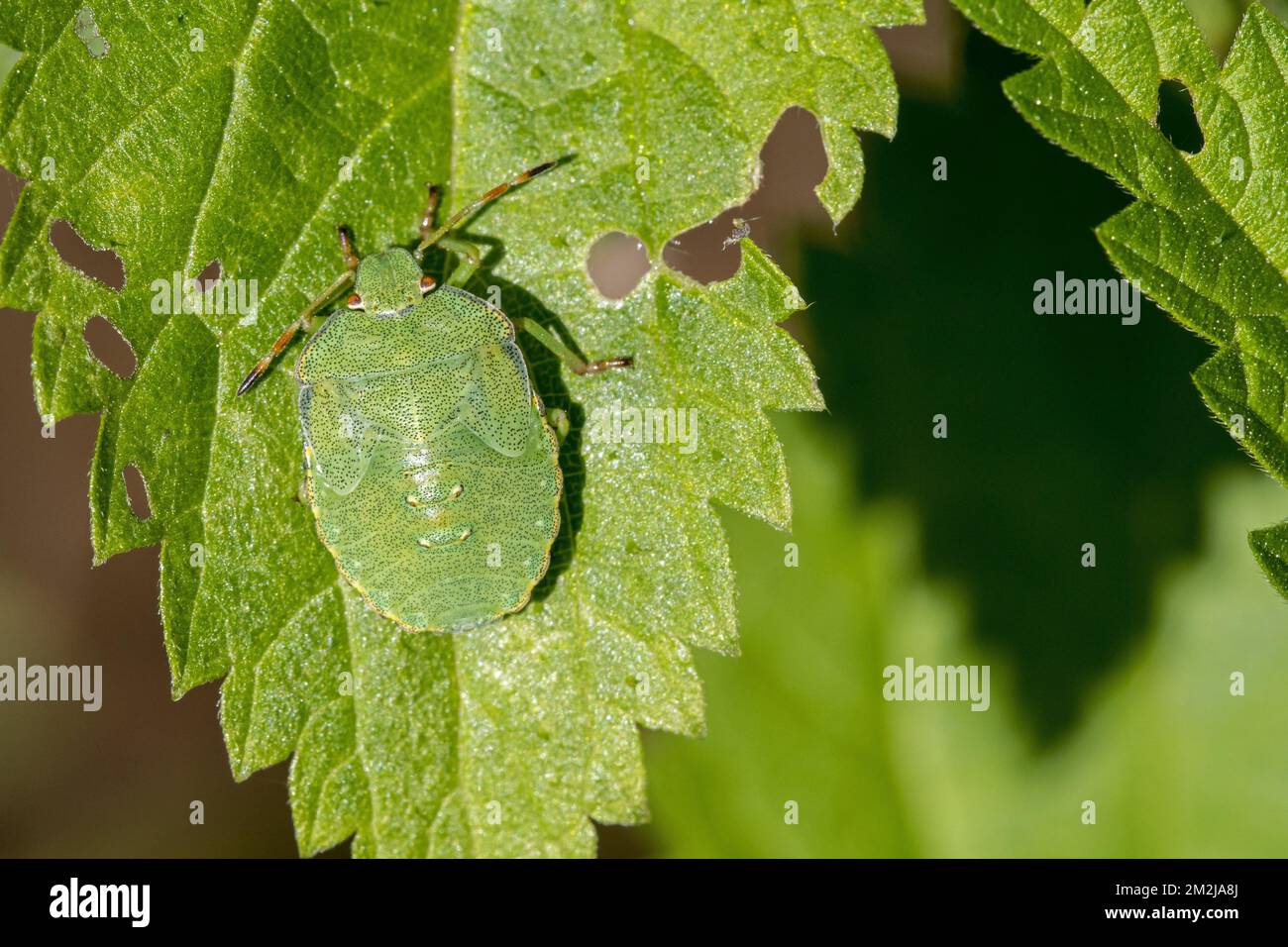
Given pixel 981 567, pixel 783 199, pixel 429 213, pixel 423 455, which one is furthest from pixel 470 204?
pixel 981 567

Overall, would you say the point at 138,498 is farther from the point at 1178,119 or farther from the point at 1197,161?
the point at 1178,119

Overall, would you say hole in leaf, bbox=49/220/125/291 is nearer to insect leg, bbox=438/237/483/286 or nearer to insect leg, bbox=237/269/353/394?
insect leg, bbox=237/269/353/394

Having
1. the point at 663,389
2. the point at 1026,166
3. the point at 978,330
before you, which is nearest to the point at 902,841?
the point at 978,330

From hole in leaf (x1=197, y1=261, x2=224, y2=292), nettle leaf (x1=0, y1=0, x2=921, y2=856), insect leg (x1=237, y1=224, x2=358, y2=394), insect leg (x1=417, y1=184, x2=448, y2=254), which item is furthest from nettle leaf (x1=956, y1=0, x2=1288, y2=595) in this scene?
hole in leaf (x1=197, y1=261, x2=224, y2=292)

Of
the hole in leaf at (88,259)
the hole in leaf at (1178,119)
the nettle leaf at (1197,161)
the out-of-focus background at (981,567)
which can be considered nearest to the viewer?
the nettle leaf at (1197,161)

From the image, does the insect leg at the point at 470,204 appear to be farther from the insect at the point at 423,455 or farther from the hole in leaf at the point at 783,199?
the hole in leaf at the point at 783,199

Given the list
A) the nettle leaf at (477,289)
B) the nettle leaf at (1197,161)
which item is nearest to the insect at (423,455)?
the nettle leaf at (477,289)

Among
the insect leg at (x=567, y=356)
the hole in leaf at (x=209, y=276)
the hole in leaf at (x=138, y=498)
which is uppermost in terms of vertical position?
the hole in leaf at (x=209, y=276)
